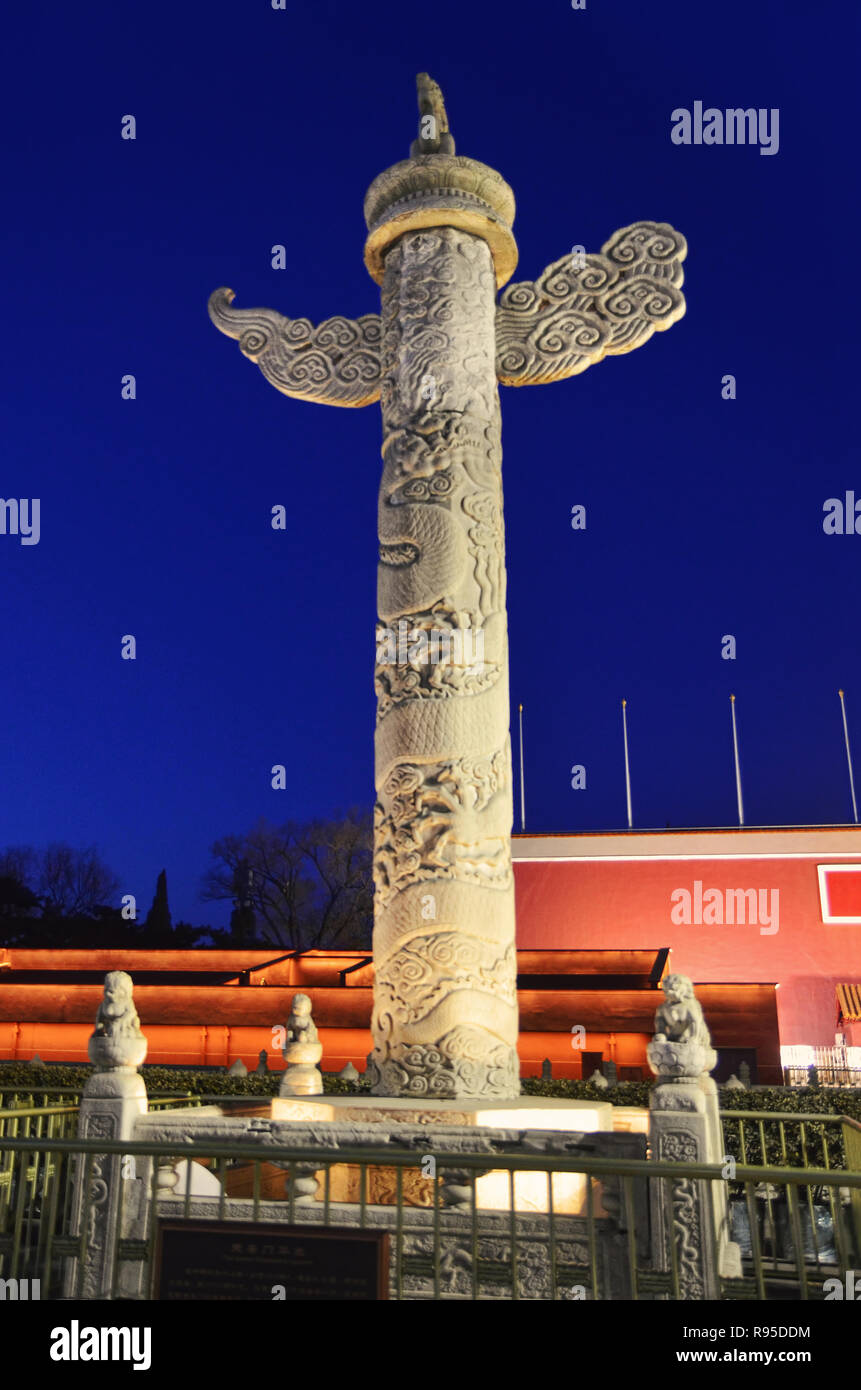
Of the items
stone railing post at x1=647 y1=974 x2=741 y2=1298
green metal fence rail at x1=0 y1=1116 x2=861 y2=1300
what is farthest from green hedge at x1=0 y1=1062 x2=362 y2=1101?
stone railing post at x1=647 y1=974 x2=741 y2=1298

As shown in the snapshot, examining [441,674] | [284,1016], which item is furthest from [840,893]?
[441,674]

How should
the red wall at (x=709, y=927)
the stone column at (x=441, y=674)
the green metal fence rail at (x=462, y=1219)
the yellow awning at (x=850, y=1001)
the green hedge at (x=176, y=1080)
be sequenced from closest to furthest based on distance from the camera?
the green metal fence rail at (x=462, y=1219), the stone column at (x=441, y=674), the green hedge at (x=176, y=1080), the yellow awning at (x=850, y=1001), the red wall at (x=709, y=927)

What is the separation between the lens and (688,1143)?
4930 millimetres

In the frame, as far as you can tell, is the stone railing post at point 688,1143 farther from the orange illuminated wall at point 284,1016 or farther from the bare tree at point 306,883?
the bare tree at point 306,883

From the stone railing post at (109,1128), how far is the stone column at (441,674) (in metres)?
1.71

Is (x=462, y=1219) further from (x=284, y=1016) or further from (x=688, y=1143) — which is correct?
(x=284, y=1016)

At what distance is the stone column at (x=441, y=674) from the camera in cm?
662

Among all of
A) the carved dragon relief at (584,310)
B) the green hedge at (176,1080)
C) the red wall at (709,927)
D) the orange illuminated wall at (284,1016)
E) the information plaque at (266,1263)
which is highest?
the carved dragon relief at (584,310)

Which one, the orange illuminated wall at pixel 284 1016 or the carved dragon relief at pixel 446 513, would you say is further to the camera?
the orange illuminated wall at pixel 284 1016

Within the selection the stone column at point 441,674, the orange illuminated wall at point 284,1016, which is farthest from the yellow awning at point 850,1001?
the stone column at point 441,674

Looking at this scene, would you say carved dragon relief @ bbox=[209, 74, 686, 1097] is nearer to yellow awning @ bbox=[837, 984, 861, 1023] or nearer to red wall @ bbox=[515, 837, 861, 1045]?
red wall @ bbox=[515, 837, 861, 1045]

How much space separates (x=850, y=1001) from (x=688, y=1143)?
51.7 ft

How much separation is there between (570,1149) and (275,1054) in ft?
28.9
